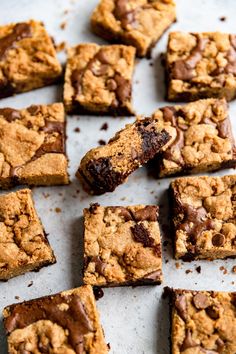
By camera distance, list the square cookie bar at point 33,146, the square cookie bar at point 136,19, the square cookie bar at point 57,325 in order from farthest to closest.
Result: the square cookie bar at point 136,19
the square cookie bar at point 33,146
the square cookie bar at point 57,325

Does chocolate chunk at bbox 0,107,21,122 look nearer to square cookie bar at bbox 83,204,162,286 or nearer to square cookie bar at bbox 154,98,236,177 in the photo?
square cookie bar at bbox 83,204,162,286

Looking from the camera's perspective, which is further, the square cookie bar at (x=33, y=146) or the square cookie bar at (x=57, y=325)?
the square cookie bar at (x=33, y=146)

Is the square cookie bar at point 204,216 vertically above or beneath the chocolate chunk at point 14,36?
beneath

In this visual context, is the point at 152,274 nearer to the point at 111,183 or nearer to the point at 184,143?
the point at 111,183

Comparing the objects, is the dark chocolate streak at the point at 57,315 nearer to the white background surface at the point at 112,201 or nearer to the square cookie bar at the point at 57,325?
the square cookie bar at the point at 57,325

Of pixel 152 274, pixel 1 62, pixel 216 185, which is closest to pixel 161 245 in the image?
pixel 152 274

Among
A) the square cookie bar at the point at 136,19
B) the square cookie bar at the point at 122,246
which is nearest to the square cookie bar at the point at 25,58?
the square cookie bar at the point at 136,19
